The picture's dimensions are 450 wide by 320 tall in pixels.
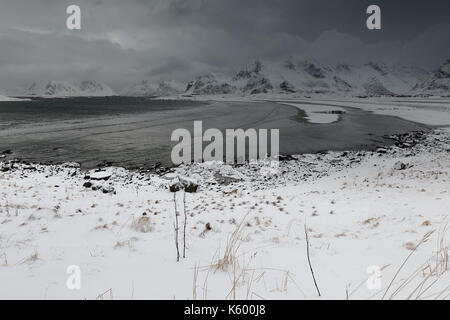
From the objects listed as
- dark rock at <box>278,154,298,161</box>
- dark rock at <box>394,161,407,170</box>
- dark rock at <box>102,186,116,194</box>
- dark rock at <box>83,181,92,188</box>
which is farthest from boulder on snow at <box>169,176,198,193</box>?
dark rock at <box>394,161,407,170</box>

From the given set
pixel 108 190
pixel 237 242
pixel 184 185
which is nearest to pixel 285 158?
pixel 184 185

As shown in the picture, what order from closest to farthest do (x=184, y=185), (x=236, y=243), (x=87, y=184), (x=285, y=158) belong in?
(x=236, y=243)
(x=184, y=185)
(x=87, y=184)
(x=285, y=158)

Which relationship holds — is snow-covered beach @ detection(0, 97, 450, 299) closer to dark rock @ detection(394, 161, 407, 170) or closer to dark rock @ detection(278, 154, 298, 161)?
dark rock @ detection(394, 161, 407, 170)

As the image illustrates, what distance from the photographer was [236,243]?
5875mm

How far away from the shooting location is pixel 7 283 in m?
3.88

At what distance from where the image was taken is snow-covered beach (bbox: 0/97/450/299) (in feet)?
12.2

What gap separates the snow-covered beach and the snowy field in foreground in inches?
0.9

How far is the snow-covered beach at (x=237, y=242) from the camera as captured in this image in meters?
3.71

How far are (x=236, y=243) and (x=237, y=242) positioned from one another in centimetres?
7

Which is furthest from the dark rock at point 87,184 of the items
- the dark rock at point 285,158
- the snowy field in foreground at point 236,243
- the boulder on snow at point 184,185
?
the dark rock at point 285,158

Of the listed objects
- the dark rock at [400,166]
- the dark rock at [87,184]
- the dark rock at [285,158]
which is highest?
the dark rock at [400,166]

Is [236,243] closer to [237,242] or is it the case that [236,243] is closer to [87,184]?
[237,242]

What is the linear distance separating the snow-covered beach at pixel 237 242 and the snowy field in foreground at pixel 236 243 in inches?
0.9

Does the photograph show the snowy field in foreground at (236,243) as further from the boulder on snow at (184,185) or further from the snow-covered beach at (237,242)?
the boulder on snow at (184,185)
